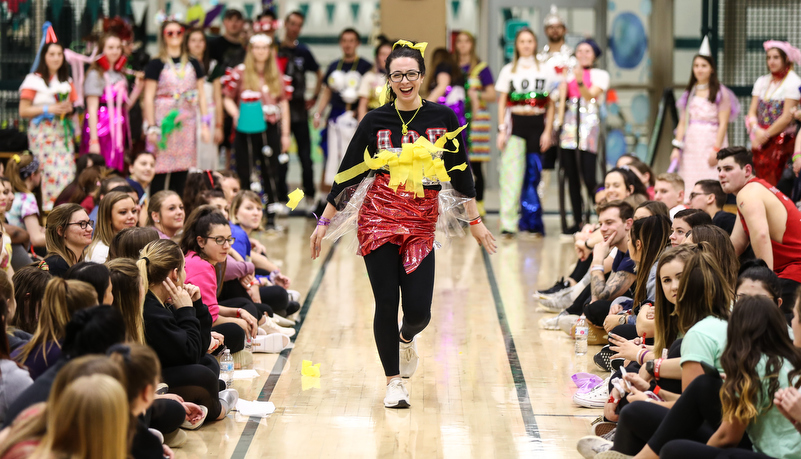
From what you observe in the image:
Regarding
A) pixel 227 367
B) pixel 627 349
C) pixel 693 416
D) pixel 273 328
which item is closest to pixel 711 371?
pixel 693 416

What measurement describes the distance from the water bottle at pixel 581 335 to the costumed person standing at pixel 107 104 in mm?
4218

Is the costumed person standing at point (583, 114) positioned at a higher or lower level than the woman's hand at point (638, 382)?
higher

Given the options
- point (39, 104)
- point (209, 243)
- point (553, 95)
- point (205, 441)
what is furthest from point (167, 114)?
point (205, 441)

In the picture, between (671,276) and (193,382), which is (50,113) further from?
(671,276)

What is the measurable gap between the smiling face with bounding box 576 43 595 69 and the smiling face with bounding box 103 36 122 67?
3761 mm

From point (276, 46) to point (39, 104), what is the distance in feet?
8.61

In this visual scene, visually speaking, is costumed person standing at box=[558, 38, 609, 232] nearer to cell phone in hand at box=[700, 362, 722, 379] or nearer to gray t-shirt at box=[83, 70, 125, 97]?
gray t-shirt at box=[83, 70, 125, 97]

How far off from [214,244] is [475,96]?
519 centimetres

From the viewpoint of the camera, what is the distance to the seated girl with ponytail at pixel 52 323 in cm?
288

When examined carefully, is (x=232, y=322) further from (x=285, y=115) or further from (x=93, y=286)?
(x=285, y=115)

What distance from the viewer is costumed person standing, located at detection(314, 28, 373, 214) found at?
922 cm

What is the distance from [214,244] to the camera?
4.37 m

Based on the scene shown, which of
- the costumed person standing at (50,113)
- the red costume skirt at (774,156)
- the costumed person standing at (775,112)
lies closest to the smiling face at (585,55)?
the costumed person standing at (775,112)

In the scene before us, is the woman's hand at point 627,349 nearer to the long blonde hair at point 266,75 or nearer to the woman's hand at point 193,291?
the woman's hand at point 193,291
